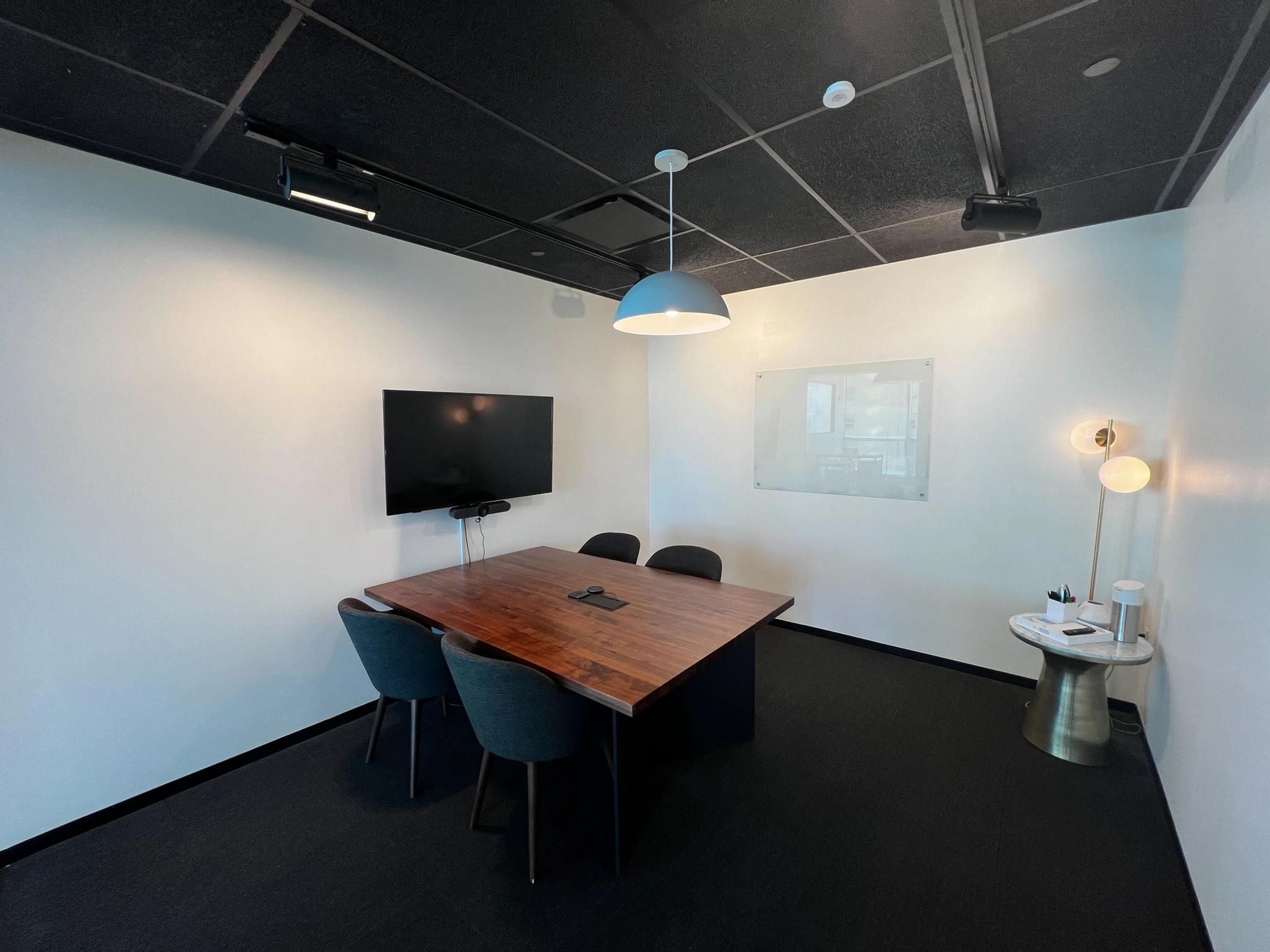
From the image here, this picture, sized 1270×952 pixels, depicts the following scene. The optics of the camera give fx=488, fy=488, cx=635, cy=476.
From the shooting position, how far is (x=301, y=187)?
1.90 metres

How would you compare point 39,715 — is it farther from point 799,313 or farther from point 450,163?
point 799,313

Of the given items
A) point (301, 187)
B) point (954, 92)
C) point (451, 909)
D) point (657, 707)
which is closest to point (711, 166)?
point (954, 92)

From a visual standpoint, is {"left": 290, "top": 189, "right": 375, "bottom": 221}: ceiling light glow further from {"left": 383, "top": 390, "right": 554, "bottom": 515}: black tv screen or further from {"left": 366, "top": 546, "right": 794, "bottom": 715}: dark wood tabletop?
{"left": 366, "top": 546, "right": 794, "bottom": 715}: dark wood tabletop

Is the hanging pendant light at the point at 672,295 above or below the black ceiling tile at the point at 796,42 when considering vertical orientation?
below

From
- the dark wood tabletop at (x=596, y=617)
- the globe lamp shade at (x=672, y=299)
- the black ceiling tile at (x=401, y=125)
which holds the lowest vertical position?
the dark wood tabletop at (x=596, y=617)

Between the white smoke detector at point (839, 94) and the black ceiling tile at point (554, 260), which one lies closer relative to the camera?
the white smoke detector at point (839, 94)

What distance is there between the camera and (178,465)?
87.0 inches

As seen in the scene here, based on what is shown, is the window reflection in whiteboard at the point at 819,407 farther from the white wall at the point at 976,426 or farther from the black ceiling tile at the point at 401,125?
the black ceiling tile at the point at 401,125

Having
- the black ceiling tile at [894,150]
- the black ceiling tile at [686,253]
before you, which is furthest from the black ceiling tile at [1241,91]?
the black ceiling tile at [686,253]

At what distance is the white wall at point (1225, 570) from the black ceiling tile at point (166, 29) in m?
3.06

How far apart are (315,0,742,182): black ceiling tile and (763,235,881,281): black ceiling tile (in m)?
1.38

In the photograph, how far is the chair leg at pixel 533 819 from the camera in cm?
176

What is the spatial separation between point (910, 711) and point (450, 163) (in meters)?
3.70

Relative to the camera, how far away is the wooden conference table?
176cm
